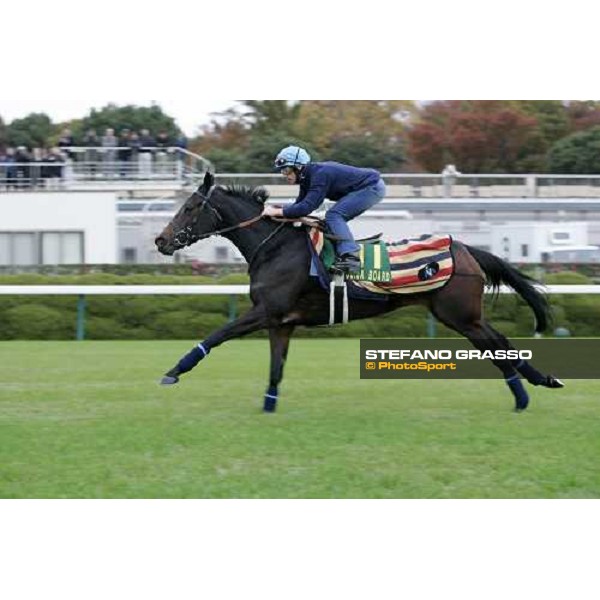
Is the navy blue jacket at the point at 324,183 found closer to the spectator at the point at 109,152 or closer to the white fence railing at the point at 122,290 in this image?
the white fence railing at the point at 122,290

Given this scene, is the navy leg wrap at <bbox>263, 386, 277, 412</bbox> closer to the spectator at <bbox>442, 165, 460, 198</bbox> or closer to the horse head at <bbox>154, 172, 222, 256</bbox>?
the horse head at <bbox>154, 172, 222, 256</bbox>

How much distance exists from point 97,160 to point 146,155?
83 cm

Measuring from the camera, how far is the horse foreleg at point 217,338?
21.5 feet

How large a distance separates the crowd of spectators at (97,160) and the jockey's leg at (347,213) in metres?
9.04

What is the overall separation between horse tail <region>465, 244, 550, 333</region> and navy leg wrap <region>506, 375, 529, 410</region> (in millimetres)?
602

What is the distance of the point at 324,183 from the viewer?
673cm

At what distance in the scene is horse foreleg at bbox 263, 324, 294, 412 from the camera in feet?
22.0

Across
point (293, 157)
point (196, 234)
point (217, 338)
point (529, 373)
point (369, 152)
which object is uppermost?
point (369, 152)

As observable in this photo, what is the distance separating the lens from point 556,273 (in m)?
13.7

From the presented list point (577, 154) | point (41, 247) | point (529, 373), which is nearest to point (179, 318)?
point (41, 247)

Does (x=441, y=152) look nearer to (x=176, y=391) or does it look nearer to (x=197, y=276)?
(x=197, y=276)

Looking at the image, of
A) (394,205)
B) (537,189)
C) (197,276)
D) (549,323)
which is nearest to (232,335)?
(549,323)

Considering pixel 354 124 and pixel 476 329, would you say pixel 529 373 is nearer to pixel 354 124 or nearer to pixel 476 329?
pixel 476 329

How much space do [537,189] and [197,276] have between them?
214 inches
